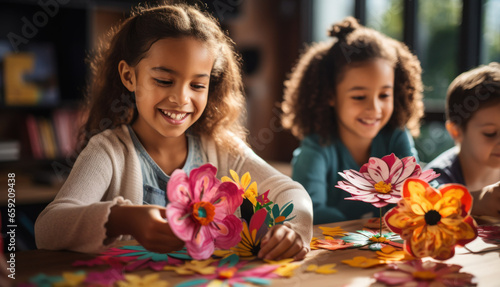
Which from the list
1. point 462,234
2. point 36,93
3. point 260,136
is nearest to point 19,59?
point 36,93

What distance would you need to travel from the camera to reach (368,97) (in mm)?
1314

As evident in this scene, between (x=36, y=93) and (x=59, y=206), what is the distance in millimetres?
2039

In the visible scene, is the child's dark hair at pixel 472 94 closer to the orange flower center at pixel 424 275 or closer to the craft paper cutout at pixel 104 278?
the orange flower center at pixel 424 275

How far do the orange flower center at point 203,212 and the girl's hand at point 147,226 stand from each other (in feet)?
0.15

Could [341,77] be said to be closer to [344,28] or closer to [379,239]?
[344,28]

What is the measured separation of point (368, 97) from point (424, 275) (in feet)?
2.36

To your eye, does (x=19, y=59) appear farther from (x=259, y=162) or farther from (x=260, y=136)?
(x=259, y=162)

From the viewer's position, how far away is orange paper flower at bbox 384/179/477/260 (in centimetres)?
74

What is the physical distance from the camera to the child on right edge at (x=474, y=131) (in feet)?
3.88

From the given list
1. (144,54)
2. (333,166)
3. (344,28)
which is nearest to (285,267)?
(144,54)

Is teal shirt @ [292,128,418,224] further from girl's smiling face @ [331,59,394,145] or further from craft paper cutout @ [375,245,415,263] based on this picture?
craft paper cutout @ [375,245,415,263]

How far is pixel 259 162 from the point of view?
1.09 m

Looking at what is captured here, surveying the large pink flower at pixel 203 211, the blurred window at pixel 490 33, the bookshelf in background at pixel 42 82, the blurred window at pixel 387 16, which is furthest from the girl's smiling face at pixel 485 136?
the bookshelf in background at pixel 42 82

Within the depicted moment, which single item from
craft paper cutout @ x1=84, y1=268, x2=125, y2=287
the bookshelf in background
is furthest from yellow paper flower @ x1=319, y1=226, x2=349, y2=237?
the bookshelf in background
